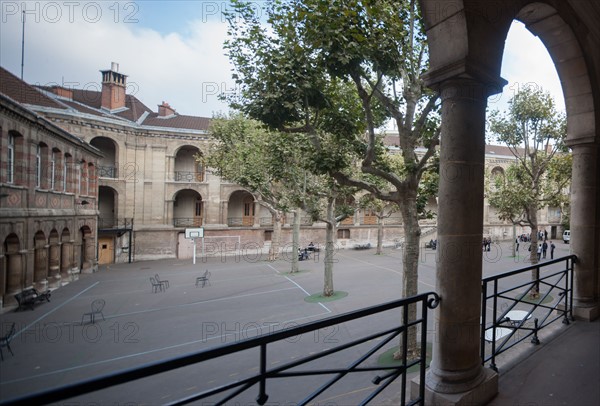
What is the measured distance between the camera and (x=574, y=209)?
527 cm

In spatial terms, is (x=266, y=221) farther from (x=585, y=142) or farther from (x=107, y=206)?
(x=585, y=142)

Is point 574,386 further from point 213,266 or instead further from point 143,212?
point 143,212

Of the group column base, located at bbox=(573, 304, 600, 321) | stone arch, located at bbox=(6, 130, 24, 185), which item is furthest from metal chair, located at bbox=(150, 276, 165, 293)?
column base, located at bbox=(573, 304, 600, 321)

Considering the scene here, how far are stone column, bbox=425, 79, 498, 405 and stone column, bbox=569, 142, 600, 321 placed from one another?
3.48 m

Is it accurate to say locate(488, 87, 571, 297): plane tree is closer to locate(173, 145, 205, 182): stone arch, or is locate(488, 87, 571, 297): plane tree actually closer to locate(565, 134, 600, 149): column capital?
locate(565, 134, 600, 149): column capital

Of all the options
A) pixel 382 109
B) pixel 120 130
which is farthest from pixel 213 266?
pixel 382 109

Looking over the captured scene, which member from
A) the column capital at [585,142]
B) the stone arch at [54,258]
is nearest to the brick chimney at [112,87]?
the stone arch at [54,258]

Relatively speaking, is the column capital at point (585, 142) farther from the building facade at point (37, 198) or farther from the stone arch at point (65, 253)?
the stone arch at point (65, 253)

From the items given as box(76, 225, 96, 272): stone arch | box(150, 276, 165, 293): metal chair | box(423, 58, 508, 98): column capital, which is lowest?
box(150, 276, 165, 293): metal chair

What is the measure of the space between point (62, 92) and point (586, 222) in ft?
111

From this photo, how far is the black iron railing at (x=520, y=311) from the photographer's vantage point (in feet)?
11.5

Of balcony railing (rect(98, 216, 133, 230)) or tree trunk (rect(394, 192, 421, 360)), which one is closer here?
tree trunk (rect(394, 192, 421, 360))

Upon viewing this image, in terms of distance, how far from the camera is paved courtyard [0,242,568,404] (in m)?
8.00

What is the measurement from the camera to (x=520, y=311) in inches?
389
